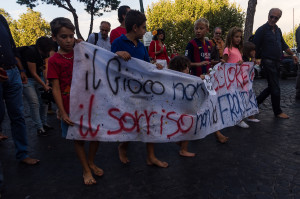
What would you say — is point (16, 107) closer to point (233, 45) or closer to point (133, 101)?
point (133, 101)

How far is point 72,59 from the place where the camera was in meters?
2.72

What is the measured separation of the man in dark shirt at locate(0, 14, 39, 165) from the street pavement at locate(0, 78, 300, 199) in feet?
1.00

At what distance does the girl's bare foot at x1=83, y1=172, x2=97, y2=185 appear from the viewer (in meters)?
2.75

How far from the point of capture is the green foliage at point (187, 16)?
28188 mm

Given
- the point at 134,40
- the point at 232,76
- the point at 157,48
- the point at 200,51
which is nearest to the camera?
the point at 134,40

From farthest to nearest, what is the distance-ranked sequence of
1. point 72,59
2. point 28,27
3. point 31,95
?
point 28,27 < point 31,95 < point 72,59

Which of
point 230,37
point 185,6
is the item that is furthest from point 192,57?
point 185,6

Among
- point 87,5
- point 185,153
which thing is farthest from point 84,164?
point 87,5

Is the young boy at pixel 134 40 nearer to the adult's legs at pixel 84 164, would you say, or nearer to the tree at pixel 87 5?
the adult's legs at pixel 84 164

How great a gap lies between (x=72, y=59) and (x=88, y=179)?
4.22ft

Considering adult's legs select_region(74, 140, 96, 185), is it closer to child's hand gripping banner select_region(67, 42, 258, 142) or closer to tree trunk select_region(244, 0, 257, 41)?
child's hand gripping banner select_region(67, 42, 258, 142)

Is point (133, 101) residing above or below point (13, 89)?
below

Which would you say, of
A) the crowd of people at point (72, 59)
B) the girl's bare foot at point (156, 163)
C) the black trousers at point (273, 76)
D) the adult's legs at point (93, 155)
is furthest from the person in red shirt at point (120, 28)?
the black trousers at point (273, 76)

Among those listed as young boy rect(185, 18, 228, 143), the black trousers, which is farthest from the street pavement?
the black trousers
